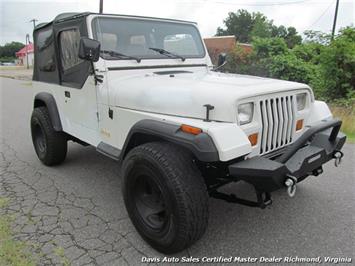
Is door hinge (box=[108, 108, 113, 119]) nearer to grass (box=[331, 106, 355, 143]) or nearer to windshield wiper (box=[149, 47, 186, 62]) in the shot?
windshield wiper (box=[149, 47, 186, 62])

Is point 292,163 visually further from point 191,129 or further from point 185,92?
point 185,92

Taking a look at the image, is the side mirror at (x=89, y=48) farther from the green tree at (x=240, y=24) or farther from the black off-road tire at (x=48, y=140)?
the green tree at (x=240, y=24)

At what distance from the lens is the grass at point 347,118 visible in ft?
21.9

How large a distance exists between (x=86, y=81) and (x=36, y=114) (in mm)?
1625

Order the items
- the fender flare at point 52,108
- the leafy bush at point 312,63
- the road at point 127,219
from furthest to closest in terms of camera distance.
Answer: the leafy bush at point 312,63
the fender flare at point 52,108
the road at point 127,219

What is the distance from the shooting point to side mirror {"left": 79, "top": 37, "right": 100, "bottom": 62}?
3064 mm

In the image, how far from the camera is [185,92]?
2729 mm

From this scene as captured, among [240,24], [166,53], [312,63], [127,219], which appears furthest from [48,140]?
[240,24]

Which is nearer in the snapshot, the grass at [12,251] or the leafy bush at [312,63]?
the grass at [12,251]

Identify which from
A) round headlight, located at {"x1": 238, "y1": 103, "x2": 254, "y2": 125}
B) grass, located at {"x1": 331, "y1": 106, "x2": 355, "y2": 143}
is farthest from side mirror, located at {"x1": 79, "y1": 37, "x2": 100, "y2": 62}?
grass, located at {"x1": 331, "y1": 106, "x2": 355, "y2": 143}

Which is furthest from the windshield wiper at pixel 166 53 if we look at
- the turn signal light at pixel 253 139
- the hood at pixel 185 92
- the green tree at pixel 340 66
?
the green tree at pixel 340 66

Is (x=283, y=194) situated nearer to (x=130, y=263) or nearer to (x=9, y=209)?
(x=130, y=263)

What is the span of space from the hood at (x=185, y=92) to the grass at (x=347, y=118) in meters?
4.25

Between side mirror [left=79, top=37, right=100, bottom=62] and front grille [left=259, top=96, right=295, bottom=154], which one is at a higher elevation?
side mirror [left=79, top=37, right=100, bottom=62]
